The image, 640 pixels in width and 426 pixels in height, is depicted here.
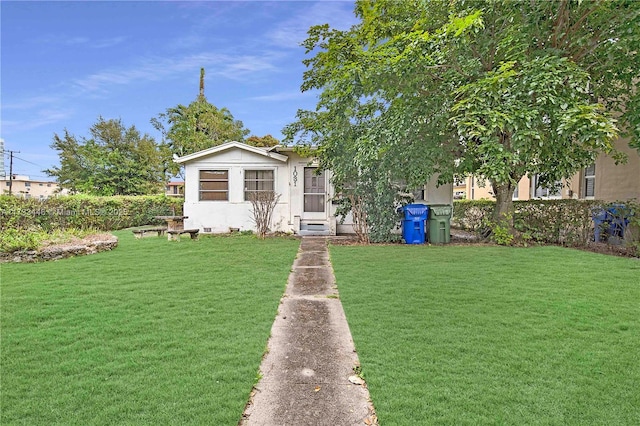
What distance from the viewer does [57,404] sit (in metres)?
2.36

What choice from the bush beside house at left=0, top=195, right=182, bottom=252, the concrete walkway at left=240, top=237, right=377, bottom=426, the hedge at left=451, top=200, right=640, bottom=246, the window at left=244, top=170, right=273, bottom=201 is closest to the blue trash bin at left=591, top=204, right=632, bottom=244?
the hedge at left=451, top=200, right=640, bottom=246

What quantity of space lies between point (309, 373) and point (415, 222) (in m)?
7.71

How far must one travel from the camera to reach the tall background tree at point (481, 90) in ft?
18.1

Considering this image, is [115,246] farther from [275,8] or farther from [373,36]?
[373,36]

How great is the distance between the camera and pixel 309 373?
285cm

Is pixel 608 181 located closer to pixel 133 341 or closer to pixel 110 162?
pixel 133 341

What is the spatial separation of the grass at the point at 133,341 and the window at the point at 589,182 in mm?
11442

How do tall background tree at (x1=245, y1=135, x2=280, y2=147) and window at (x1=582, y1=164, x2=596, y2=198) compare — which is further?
tall background tree at (x1=245, y1=135, x2=280, y2=147)

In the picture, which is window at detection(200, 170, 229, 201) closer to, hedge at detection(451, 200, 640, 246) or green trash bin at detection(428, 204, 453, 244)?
green trash bin at detection(428, 204, 453, 244)

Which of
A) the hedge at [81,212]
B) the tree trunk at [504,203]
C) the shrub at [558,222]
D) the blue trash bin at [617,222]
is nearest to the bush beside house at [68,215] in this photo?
the hedge at [81,212]

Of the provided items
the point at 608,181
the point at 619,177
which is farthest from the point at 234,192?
the point at 619,177

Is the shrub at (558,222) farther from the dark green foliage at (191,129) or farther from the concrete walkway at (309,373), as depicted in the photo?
the dark green foliage at (191,129)

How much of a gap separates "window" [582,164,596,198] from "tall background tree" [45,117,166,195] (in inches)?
1014

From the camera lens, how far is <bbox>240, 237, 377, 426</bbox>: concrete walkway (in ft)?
7.54
